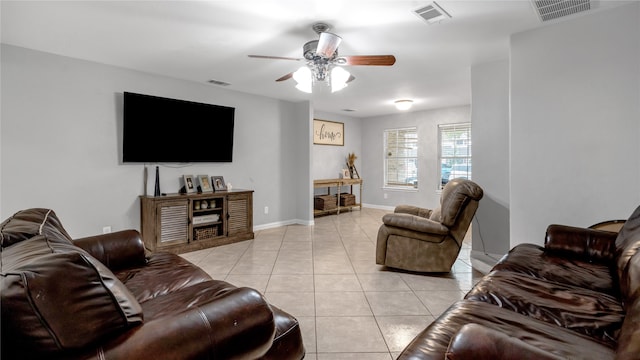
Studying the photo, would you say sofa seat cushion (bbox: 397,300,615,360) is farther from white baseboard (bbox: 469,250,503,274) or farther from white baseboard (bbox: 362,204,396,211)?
white baseboard (bbox: 362,204,396,211)

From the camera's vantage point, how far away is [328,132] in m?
7.19

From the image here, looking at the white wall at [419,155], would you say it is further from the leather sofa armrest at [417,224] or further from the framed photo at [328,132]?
the leather sofa armrest at [417,224]

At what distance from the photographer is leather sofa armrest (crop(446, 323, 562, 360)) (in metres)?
0.82

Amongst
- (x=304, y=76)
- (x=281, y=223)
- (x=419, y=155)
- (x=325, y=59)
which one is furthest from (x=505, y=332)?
(x=419, y=155)

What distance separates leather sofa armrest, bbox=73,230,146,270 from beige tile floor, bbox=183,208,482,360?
3.57 ft

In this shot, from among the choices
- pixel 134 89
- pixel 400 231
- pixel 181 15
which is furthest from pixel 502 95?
pixel 134 89

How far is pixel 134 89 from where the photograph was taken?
12.8 ft

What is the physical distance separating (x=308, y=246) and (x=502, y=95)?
10.0ft

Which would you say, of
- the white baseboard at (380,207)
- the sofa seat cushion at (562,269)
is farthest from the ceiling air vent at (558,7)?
the white baseboard at (380,207)

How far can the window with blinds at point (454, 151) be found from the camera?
6.39 metres

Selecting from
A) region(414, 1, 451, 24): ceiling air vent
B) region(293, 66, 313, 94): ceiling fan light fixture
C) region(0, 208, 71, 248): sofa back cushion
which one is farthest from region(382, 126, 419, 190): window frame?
region(0, 208, 71, 248): sofa back cushion

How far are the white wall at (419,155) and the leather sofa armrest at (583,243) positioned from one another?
4561 millimetres

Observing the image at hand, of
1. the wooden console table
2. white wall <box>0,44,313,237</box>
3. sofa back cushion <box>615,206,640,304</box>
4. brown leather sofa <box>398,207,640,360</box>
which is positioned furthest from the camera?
the wooden console table

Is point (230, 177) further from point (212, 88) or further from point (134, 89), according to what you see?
point (134, 89)
